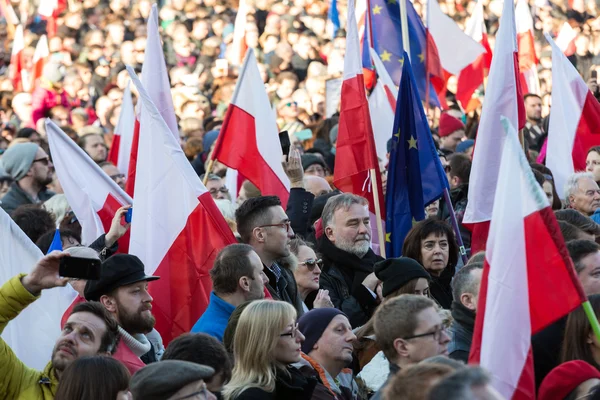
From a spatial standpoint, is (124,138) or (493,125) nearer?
(493,125)

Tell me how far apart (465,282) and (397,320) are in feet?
3.36

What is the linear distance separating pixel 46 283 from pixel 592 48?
1183 centimetres

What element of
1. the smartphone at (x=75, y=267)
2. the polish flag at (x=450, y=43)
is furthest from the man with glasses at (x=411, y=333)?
the polish flag at (x=450, y=43)

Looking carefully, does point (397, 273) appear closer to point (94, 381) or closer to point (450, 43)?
point (94, 381)

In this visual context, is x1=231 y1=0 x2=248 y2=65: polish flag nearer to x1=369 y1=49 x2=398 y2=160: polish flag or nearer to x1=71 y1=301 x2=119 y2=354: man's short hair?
x1=369 y1=49 x2=398 y2=160: polish flag

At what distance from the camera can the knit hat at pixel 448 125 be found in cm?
1388

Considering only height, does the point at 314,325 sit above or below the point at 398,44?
below

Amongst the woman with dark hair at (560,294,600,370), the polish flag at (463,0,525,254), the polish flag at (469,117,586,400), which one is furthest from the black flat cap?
the polish flag at (463,0,525,254)

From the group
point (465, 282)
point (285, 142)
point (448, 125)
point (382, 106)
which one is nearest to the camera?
point (465, 282)

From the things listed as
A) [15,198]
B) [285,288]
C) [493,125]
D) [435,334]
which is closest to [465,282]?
[435,334]

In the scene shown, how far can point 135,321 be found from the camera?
646cm

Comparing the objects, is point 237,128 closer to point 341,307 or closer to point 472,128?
point 341,307

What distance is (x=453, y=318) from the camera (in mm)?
6582

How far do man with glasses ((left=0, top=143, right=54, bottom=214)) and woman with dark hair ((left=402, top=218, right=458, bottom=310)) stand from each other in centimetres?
368
